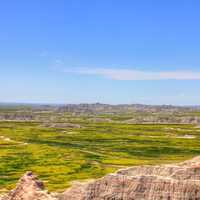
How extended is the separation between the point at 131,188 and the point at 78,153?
214 feet

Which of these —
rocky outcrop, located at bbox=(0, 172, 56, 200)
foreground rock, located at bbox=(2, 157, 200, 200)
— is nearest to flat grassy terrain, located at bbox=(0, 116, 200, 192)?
rocky outcrop, located at bbox=(0, 172, 56, 200)

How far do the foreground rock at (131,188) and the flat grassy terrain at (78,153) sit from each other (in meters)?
21.9

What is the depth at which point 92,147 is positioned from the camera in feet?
353

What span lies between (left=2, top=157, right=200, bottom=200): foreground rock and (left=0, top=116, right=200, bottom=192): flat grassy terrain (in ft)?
71.9

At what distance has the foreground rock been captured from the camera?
2905 cm

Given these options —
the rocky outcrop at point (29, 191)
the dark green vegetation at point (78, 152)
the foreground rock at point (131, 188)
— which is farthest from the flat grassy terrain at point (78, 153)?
the foreground rock at point (131, 188)

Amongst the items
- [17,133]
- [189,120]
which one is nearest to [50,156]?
[17,133]

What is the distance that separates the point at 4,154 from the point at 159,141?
4519cm

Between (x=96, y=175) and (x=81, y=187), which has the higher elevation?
(x=81, y=187)

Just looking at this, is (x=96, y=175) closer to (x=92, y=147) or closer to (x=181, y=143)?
(x=92, y=147)

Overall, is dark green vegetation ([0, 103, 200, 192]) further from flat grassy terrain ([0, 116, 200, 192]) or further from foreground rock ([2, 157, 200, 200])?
foreground rock ([2, 157, 200, 200])

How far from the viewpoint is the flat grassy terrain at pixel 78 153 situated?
225ft

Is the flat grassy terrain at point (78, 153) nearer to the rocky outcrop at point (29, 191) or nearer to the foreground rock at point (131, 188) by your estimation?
the rocky outcrop at point (29, 191)

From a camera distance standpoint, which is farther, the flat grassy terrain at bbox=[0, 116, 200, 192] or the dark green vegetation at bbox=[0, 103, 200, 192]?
the dark green vegetation at bbox=[0, 103, 200, 192]
